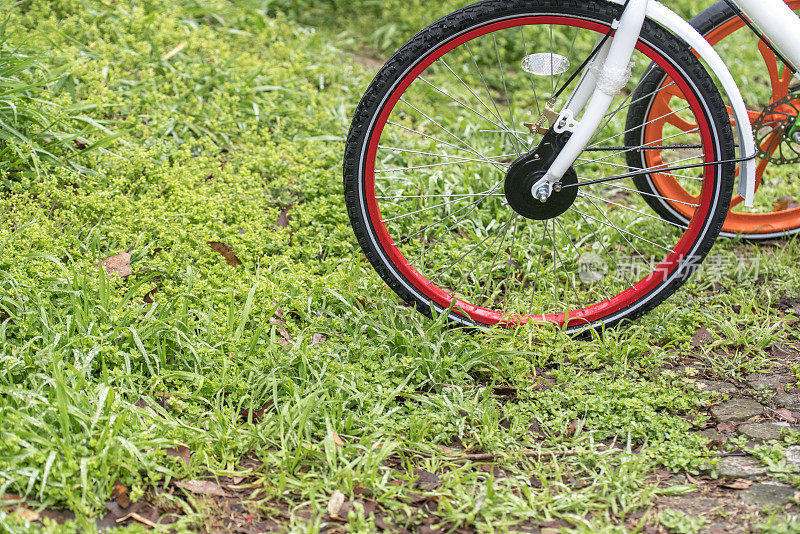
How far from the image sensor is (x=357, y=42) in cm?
549

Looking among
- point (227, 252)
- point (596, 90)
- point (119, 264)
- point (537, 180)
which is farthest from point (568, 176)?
point (119, 264)

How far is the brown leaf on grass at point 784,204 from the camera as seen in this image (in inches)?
143

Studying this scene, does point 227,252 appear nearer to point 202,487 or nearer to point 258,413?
point 258,413

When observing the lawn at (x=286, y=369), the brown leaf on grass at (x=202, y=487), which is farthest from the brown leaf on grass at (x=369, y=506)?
the brown leaf on grass at (x=202, y=487)

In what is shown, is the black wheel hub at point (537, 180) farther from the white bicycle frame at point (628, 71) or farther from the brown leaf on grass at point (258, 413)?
the brown leaf on grass at point (258, 413)

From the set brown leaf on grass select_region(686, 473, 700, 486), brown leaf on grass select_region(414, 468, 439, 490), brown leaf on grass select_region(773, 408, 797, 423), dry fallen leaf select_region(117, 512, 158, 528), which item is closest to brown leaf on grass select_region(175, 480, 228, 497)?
dry fallen leaf select_region(117, 512, 158, 528)

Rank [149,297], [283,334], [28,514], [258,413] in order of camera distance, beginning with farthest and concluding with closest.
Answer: [149,297] → [283,334] → [258,413] → [28,514]

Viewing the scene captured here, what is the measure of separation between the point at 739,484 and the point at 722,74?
133 cm

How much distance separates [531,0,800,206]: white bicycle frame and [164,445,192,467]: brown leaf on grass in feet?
4.73

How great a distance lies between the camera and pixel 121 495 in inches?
82.8

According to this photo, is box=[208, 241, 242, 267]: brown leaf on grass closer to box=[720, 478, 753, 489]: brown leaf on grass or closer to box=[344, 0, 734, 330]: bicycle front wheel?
box=[344, 0, 734, 330]: bicycle front wheel

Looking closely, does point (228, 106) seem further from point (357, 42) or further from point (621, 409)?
point (621, 409)

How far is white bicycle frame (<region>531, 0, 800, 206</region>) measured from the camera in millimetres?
2455

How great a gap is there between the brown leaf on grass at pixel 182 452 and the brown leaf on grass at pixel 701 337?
6.35 feet
